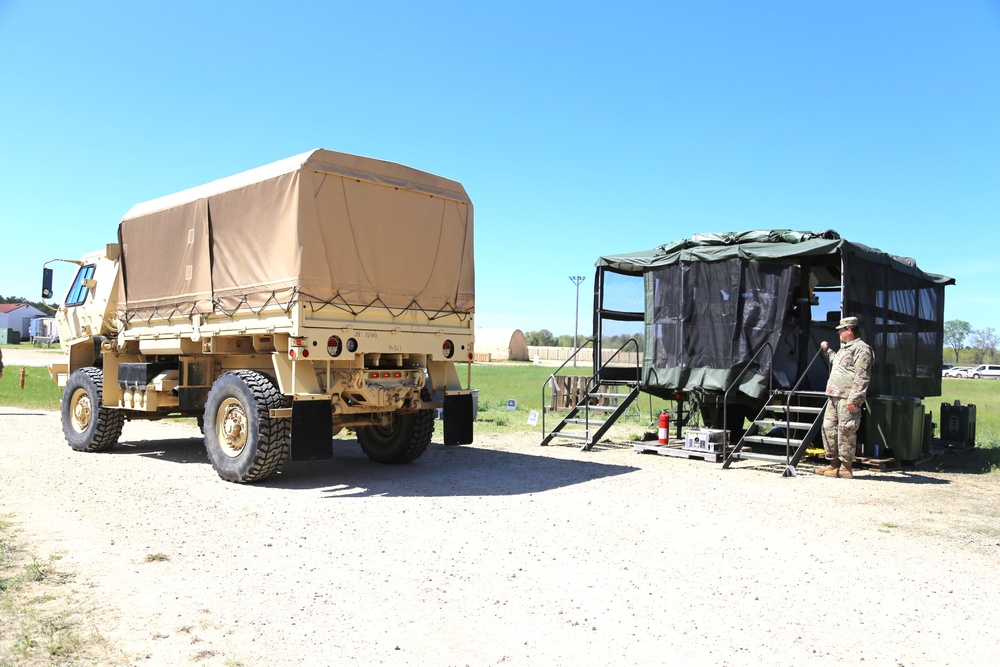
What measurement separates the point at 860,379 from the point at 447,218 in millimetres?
5617

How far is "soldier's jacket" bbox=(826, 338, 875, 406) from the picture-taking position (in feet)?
32.9

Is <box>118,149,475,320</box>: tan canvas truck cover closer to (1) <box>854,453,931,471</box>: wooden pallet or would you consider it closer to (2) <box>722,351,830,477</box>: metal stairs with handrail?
(2) <box>722,351,830,477</box>: metal stairs with handrail

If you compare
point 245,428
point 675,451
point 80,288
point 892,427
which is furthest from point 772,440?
point 80,288

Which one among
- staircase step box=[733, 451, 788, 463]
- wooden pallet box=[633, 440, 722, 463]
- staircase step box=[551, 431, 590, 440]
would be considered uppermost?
staircase step box=[733, 451, 788, 463]

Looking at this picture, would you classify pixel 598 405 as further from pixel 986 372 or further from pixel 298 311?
pixel 986 372

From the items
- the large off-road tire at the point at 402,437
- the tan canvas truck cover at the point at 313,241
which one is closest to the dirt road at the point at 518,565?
the large off-road tire at the point at 402,437

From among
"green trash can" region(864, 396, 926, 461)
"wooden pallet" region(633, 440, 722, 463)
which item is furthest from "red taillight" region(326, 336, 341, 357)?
"green trash can" region(864, 396, 926, 461)

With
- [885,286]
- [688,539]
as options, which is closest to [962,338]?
[885,286]

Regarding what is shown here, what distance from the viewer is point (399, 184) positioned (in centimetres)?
937

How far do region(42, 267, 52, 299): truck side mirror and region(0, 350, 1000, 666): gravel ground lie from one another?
381 cm

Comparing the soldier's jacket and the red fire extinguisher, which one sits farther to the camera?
the red fire extinguisher

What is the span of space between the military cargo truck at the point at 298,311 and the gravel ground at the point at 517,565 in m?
0.76

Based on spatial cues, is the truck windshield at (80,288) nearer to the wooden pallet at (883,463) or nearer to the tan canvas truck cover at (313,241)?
the tan canvas truck cover at (313,241)

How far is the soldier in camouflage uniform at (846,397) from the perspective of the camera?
32.9ft
